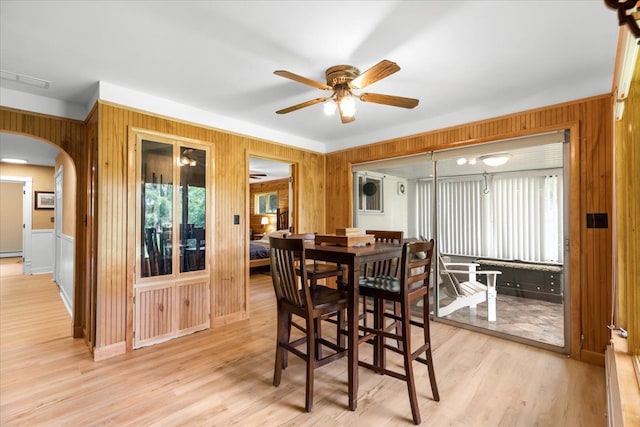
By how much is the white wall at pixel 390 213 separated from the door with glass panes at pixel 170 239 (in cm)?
232

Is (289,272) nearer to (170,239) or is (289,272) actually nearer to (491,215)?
(170,239)

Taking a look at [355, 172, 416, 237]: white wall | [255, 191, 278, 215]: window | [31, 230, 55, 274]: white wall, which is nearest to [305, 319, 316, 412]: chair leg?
[355, 172, 416, 237]: white wall

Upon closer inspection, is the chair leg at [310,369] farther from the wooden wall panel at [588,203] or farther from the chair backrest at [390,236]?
the wooden wall panel at [588,203]

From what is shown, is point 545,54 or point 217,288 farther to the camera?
point 217,288

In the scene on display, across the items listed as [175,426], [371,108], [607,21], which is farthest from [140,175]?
[607,21]

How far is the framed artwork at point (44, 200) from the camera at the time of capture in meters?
6.46

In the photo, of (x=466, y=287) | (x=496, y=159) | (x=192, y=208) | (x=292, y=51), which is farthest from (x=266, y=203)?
(x=292, y=51)

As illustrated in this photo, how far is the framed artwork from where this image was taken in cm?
646

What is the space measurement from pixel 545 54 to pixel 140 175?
12.0 feet

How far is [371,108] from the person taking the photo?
Result: 3283mm

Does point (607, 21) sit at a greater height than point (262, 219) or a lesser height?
greater

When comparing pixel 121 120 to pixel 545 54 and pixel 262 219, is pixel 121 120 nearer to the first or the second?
pixel 545 54

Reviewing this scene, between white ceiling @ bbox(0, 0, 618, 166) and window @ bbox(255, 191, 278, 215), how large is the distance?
5.47 meters

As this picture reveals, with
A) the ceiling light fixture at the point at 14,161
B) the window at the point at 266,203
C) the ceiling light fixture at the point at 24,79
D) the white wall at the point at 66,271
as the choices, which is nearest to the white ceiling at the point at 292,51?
the ceiling light fixture at the point at 24,79
